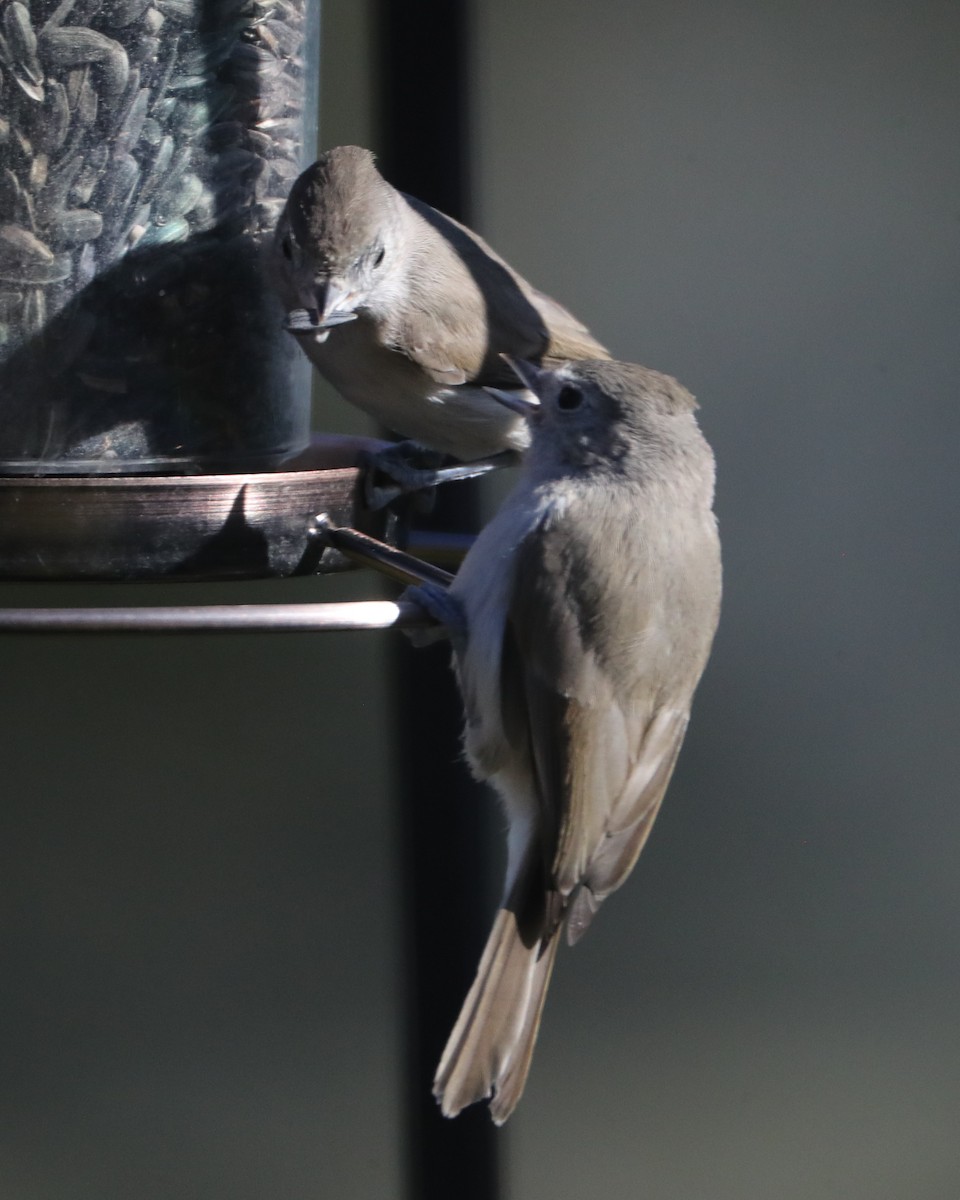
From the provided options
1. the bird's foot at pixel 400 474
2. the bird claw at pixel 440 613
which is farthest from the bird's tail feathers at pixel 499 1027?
the bird's foot at pixel 400 474

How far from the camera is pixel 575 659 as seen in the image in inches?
84.3

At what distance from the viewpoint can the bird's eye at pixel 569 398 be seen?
7.61 feet

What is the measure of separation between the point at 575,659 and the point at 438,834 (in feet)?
4.70

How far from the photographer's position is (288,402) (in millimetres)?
2393

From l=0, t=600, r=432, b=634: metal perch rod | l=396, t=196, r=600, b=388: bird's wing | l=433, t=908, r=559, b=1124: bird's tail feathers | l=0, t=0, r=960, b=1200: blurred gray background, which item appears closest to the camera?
l=0, t=600, r=432, b=634: metal perch rod

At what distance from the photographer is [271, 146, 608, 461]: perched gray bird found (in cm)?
224

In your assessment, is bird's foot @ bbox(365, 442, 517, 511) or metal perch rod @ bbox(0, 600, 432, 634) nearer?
metal perch rod @ bbox(0, 600, 432, 634)

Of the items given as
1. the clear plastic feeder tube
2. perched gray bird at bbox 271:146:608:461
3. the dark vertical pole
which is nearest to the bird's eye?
perched gray bird at bbox 271:146:608:461

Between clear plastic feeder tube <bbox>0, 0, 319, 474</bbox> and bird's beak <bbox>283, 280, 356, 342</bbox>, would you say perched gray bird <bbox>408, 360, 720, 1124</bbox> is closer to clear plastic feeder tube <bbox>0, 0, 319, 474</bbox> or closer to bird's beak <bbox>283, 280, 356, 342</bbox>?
bird's beak <bbox>283, 280, 356, 342</bbox>

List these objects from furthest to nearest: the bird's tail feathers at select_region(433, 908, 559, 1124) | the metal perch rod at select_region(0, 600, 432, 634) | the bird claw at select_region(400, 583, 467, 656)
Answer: the bird's tail feathers at select_region(433, 908, 559, 1124) < the bird claw at select_region(400, 583, 467, 656) < the metal perch rod at select_region(0, 600, 432, 634)

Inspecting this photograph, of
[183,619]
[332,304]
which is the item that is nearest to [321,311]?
[332,304]

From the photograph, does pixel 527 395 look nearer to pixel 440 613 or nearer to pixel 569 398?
pixel 569 398

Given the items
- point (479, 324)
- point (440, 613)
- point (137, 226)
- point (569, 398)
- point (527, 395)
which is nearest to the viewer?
point (440, 613)

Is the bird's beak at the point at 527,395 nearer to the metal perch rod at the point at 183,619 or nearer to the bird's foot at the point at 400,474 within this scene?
the bird's foot at the point at 400,474
